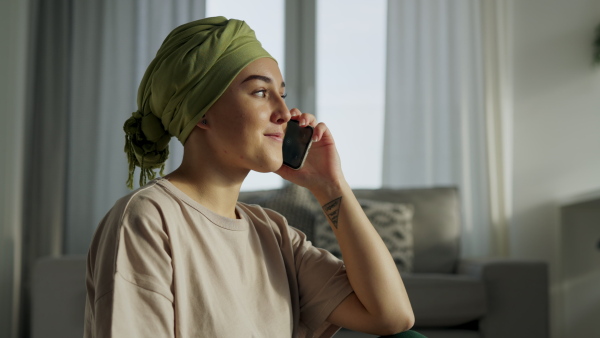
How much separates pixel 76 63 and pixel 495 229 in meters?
2.78

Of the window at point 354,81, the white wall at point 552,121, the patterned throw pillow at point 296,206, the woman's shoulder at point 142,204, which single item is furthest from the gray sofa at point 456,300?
the woman's shoulder at point 142,204

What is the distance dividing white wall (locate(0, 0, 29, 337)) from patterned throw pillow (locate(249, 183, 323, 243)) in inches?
61.1

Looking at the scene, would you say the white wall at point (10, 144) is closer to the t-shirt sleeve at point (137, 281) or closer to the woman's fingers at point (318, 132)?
the woman's fingers at point (318, 132)

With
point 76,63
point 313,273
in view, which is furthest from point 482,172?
point 313,273

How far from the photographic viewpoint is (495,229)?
402 centimetres

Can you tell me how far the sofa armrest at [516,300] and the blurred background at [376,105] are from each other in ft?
3.69

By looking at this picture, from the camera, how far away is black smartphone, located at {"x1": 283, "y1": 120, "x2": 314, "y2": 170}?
1401 millimetres

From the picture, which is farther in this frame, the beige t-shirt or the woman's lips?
the woman's lips

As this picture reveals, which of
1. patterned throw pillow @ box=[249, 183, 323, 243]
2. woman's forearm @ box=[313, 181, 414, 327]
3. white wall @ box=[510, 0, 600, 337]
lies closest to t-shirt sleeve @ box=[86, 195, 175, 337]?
woman's forearm @ box=[313, 181, 414, 327]

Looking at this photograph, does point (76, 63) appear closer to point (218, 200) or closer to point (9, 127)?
point (9, 127)

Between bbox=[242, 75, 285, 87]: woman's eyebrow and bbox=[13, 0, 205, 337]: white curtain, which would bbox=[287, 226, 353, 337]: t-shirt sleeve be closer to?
bbox=[242, 75, 285, 87]: woman's eyebrow

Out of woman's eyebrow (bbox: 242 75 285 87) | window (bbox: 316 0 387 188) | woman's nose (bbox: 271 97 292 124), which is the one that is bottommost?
woman's nose (bbox: 271 97 292 124)

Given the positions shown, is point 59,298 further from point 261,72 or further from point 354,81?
point 354,81

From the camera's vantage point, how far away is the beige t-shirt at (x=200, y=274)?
0.97 metres
